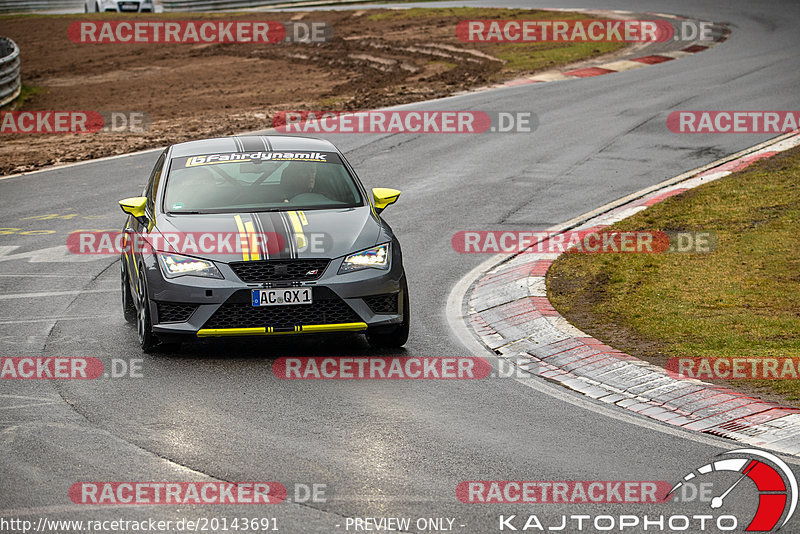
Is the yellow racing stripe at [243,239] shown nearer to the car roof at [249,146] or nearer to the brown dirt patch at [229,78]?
the car roof at [249,146]

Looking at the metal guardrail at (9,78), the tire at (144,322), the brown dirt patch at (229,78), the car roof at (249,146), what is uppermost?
the car roof at (249,146)

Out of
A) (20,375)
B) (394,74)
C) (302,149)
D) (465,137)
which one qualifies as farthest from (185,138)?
(20,375)

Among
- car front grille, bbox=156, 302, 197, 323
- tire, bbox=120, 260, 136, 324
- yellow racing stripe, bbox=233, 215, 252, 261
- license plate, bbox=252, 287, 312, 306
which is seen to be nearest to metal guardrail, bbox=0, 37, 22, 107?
tire, bbox=120, 260, 136, 324

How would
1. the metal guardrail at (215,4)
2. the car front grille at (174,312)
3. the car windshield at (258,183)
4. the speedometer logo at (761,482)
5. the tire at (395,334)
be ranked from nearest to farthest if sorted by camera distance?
the speedometer logo at (761,482) → the car front grille at (174,312) → the tire at (395,334) → the car windshield at (258,183) → the metal guardrail at (215,4)

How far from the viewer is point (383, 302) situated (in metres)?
8.62

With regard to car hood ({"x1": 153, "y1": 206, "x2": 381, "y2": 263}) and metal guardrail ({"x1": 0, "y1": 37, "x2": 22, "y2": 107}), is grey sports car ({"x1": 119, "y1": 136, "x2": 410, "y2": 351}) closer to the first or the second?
car hood ({"x1": 153, "y1": 206, "x2": 381, "y2": 263})

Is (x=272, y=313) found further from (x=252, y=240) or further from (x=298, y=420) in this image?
(x=298, y=420)

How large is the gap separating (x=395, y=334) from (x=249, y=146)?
2441 millimetres

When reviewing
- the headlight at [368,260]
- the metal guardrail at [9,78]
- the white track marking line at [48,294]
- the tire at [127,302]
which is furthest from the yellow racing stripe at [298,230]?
the metal guardrail at [9,78]

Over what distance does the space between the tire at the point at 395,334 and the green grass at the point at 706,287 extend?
65.5 inches

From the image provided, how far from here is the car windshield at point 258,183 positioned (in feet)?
30.6

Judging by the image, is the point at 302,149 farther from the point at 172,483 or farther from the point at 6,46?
the point at 6,46

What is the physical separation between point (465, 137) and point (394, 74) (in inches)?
354

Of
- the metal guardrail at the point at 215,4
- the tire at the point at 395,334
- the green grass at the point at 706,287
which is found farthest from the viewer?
the metal guardrail at the point at 215,4
